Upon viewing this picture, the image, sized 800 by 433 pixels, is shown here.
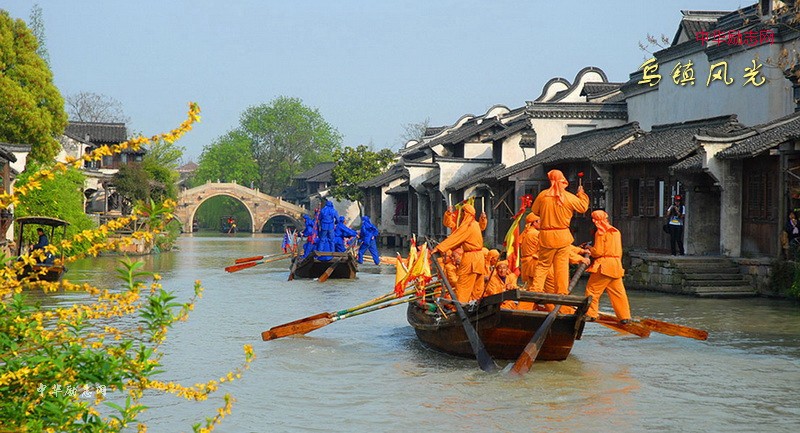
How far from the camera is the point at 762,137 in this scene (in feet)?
61.6

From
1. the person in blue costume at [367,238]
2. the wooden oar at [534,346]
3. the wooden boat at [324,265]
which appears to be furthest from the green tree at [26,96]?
the wooden oar at [534,346]

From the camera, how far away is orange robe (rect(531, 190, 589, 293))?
40.0 feet

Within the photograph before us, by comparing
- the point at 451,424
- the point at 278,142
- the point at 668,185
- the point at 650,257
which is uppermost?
the point at 278,142

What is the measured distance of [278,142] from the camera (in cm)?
8631

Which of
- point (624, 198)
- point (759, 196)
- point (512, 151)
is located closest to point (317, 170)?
point (512, 151)

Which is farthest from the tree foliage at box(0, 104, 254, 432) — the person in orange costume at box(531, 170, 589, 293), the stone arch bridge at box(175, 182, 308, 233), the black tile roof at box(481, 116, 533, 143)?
the stone arch bridge at box(175, 182, 308, 233)

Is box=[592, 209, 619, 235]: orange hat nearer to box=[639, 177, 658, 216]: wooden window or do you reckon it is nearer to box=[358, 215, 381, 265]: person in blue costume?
box=[639, 177, 658, 216]: wooden window

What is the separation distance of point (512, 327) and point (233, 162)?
74.6 metres

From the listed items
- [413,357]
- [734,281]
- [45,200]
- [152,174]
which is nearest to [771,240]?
[734,281]

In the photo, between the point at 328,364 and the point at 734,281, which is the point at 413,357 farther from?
the point at 734,281

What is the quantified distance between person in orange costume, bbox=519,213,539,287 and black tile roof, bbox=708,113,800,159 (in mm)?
5805

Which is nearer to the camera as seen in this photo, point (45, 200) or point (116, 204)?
point (45, 200)

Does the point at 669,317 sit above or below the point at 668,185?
below

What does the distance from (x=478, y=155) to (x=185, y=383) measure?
29334 mm
